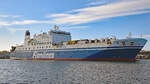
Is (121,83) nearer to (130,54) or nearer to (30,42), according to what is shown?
(130,54)

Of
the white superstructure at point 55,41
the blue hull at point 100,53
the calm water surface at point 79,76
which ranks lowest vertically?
the calm water surface at point 79,76

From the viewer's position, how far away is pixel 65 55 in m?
58.2

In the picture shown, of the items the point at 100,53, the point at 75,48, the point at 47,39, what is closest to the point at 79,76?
the point at 100,53

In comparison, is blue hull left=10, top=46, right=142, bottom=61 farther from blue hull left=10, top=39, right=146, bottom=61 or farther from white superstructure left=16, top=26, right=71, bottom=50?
white superstructure left=16, top=26, right=71, bottom=50

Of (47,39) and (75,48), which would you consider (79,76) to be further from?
(47,39)

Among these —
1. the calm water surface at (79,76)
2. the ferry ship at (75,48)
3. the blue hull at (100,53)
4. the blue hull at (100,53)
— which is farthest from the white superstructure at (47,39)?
the calm water surface at (79,76)

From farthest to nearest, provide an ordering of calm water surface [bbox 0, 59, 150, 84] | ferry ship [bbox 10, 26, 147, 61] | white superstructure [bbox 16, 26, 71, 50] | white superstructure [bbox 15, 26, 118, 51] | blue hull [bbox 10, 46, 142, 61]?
white superstructure [bbox 16, 26, 71, 50], white superstructure [bbox 15, 26, 118, 51], ferry ship [bbox 10, 26, 147, 61], blue hull [bbox 10, 46, 142, 61], calm water surface [bbox 0, 59, 150, 84]

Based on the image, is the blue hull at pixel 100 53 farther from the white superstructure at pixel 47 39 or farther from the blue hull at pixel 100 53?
the white superstructure at pixel 47 39

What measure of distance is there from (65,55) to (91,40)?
1018cm

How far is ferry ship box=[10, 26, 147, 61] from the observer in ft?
152

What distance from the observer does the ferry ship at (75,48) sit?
46281 mm

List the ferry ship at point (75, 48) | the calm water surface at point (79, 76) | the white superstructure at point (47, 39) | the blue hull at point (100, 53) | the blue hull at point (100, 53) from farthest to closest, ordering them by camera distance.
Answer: the white superstructure at point (47, 39) → the ferry ship at point (75, 48) → the blue hull at point (100, 53) → the blue hull at point (100, 53) → the calm water surface at point (79, 76)

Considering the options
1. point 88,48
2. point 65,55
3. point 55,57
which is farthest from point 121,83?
point 55,57

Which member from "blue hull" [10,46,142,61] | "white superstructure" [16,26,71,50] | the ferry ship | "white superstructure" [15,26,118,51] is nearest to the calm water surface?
"blue hull" [10,46,142,61]
